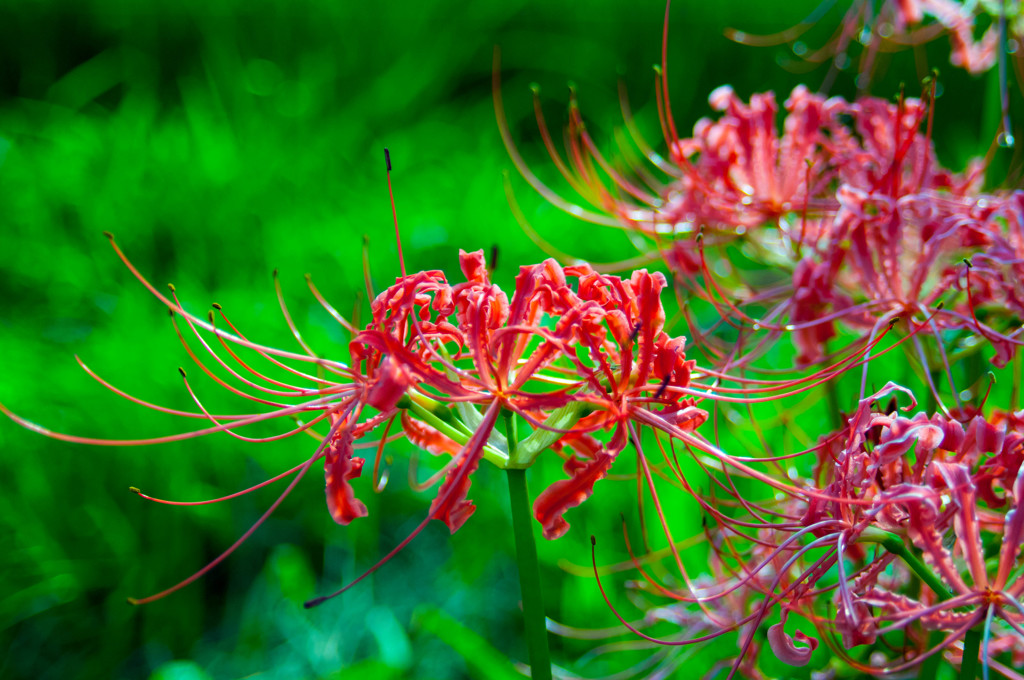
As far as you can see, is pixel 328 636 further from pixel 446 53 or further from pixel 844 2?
pixel 844 2

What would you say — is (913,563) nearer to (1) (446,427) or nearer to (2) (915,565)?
(2) (915,565)

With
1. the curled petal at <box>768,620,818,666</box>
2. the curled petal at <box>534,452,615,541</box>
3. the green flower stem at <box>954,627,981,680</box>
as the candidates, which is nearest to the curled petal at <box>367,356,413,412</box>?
the curled petal at <box>534,452,615,541</box>

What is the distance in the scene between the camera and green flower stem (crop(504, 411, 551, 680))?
605mm

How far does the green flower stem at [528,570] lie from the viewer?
0.61m

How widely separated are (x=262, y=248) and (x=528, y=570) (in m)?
1.81

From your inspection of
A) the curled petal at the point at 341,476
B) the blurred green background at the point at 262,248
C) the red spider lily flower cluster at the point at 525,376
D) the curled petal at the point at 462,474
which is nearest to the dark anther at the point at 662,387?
the red spider lily flower cluster at the point at 525,376

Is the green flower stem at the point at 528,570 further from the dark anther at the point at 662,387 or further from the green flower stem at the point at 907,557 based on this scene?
the green flower stem at the point at 907,557

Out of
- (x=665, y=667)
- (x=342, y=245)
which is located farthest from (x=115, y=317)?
(x=665, y=667)

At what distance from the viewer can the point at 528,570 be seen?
23.9 inches

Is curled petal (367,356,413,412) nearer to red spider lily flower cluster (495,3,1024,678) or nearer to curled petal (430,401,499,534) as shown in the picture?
curled petal (430,401,499,534)

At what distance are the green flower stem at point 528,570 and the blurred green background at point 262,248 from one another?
63 centimetres

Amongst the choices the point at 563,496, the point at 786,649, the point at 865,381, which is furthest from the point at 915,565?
the point at 865,381

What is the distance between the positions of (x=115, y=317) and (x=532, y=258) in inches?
42.3

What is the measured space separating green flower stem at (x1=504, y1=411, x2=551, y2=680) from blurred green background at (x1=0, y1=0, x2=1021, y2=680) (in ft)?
2.08
